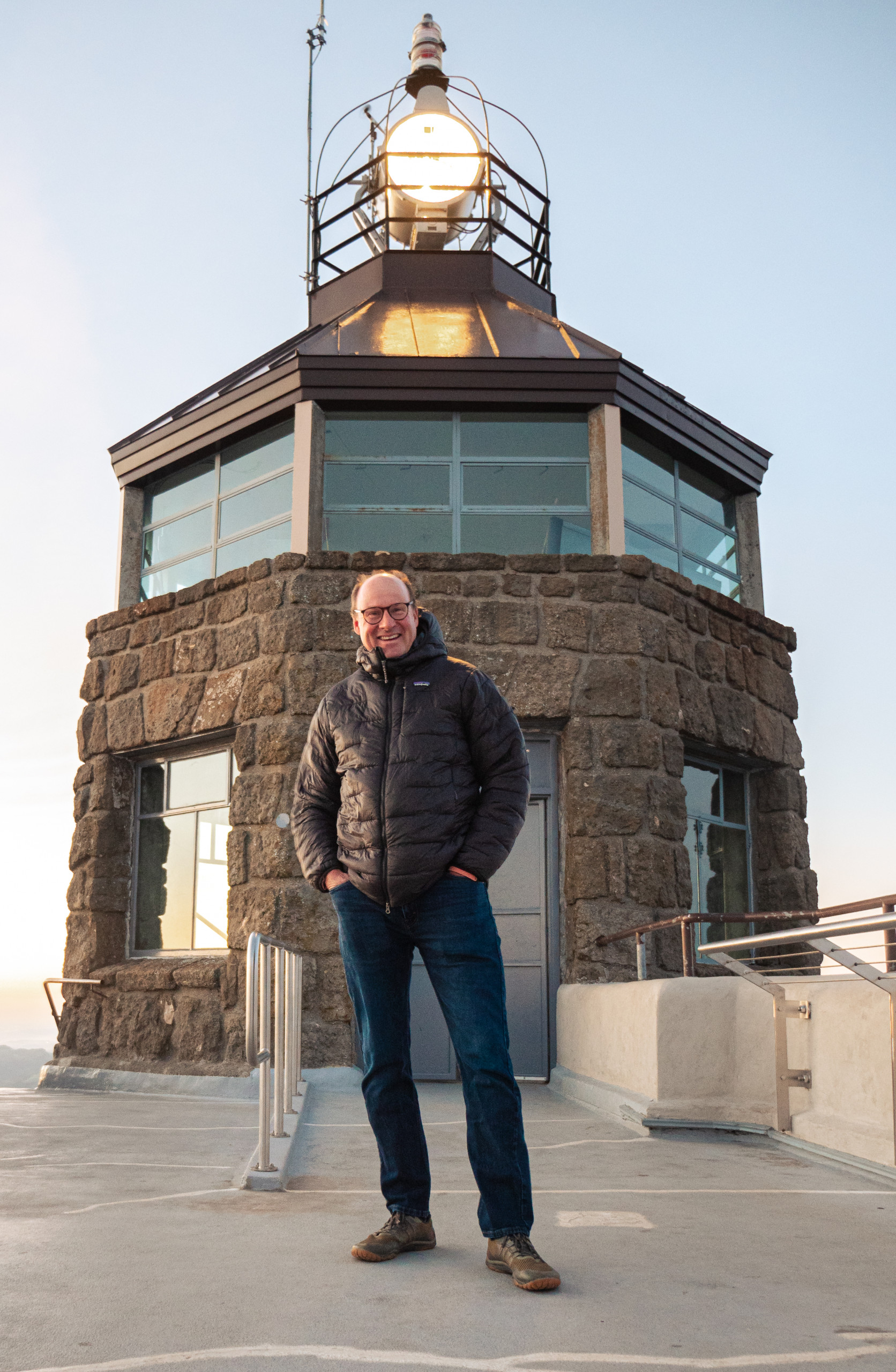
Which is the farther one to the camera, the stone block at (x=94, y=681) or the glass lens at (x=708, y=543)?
the glass lens at (x=708, y=543)

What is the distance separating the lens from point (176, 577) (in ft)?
31.7

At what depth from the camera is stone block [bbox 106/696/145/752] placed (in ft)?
29.8

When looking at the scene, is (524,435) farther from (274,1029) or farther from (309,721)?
(274,1029)

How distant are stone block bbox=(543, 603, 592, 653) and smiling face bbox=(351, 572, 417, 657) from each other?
17.4 feet

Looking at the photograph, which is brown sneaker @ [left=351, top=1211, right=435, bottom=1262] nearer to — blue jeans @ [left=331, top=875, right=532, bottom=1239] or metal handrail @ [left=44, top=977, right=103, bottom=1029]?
blue jeans @ [left=331, top=875, right=532, bottom=1239]

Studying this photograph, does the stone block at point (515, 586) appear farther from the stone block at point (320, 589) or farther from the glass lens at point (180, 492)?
the glass lens at point (180, 492)

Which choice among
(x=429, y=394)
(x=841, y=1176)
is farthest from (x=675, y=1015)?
(x=429, y=394)

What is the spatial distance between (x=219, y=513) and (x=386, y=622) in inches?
266

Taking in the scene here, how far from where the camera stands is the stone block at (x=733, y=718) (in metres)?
8.89

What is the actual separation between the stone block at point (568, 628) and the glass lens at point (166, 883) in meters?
3.09

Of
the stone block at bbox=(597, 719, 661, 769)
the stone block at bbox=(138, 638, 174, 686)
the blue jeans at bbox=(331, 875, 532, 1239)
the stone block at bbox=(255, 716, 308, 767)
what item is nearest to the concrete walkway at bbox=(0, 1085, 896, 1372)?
the blue jeans at bbox=(331, 875, 532, 1239)

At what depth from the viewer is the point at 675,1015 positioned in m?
5.50

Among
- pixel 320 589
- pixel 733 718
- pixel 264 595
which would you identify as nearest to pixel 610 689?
pixel 733 718

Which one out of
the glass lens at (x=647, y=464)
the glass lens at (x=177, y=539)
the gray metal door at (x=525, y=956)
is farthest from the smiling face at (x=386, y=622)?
the glass lens at (x=177, y=539)
